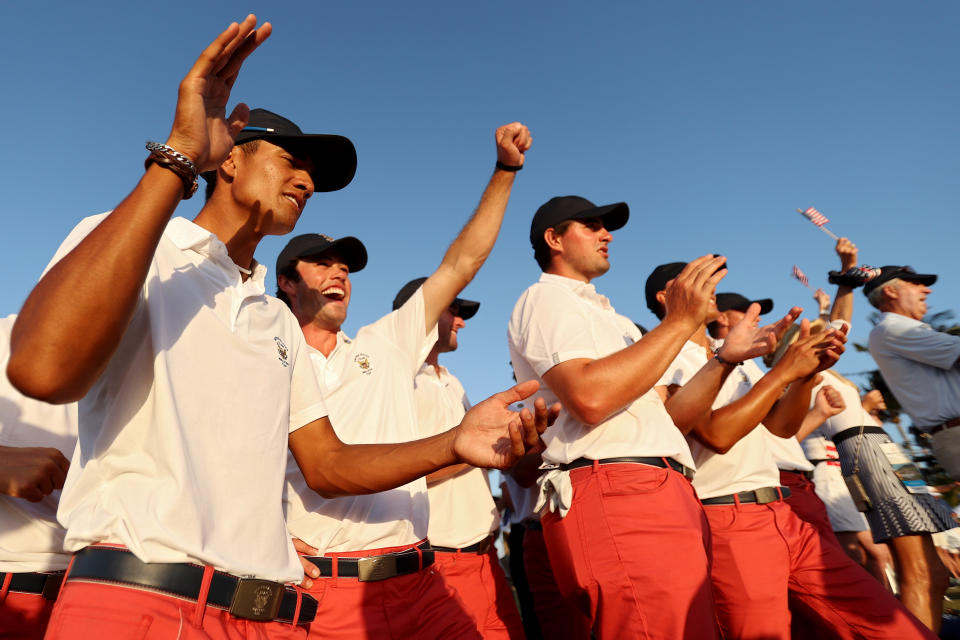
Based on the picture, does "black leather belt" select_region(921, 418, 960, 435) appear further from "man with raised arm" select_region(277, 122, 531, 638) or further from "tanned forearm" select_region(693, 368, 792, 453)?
"man with raised arm" select_region(277, 122, 531, 638)

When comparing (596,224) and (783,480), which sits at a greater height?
(596,224)

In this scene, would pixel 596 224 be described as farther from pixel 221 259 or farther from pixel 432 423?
pixel 221 259

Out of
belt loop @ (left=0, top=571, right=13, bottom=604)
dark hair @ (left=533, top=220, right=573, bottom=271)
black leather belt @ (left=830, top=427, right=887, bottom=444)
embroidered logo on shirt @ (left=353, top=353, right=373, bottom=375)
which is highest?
dark hair @ (left=533, top=220, right=573, bottom=271)

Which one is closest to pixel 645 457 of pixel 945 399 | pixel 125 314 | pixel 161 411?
pixel 161 411

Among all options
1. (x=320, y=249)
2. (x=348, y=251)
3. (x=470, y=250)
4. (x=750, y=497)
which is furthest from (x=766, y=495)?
(x=320, y=249)

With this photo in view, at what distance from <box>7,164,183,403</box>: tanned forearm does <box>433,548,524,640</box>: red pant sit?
10.8 feet

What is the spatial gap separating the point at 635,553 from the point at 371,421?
141 cm

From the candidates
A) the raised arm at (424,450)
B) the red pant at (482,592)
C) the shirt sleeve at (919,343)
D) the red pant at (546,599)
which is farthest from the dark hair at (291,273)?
the shirt sleeve at (919,343)

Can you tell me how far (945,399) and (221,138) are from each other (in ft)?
21.0

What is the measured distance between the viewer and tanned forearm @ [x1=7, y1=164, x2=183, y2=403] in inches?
52.3

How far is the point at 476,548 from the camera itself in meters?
4.54

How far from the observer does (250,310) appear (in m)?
2.07

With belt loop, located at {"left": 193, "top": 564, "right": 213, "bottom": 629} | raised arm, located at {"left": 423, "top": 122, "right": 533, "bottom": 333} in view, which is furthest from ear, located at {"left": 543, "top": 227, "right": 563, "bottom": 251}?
belt loop, located at {"left": 193, "top": 564, "right": 213, "bottom": 629}

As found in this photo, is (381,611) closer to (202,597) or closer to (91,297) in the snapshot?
(202,597)
